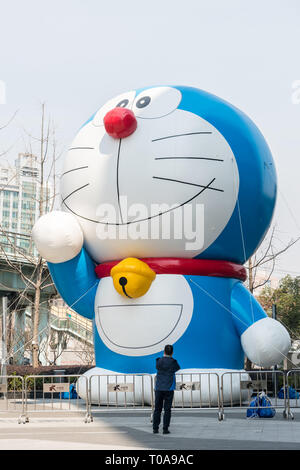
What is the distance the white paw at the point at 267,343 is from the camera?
11.0 meters

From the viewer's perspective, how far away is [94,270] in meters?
12.4

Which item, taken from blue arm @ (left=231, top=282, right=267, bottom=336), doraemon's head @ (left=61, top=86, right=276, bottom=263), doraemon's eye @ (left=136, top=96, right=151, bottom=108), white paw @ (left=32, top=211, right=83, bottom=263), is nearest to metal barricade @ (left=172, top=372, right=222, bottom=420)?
blue arm @ (left=231, top=282, right=267, bottom=336)

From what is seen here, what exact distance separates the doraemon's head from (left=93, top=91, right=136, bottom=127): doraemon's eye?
0.03 m

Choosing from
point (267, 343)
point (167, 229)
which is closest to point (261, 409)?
point (267, 343)

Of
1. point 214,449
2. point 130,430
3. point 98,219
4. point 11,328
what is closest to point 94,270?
point 98,219

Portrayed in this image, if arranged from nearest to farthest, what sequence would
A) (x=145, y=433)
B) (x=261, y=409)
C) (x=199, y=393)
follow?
1. (x=145, y=433)
2. (x=261, y=409)
3. (x=199, y=393)

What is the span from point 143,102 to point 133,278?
306 centimetres

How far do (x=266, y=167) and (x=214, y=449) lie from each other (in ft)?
21.4

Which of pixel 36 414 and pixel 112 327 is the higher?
pixel 112 327

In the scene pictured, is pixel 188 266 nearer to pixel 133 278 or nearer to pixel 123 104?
pixel 133 278

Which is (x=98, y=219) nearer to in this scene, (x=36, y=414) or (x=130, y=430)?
(x=36, y=414)

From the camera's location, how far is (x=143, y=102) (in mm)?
11859

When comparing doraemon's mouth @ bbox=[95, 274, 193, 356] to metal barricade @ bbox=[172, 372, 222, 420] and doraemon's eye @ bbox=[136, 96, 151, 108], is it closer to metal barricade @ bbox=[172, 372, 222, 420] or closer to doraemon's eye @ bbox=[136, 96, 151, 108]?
metal barricade @ bbox=[172, 372, 222, 420]

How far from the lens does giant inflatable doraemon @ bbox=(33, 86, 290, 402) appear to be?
1131 cm
